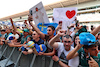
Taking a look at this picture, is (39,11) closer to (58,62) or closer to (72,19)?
(72,19)

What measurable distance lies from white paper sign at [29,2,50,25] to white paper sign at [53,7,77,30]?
49cm

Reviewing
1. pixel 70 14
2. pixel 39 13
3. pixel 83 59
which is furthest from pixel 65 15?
pixel 83 59

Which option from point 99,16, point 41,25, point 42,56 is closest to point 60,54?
point 42,56

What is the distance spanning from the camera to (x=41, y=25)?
2207 mm

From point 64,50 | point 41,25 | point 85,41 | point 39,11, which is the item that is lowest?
point 64,50

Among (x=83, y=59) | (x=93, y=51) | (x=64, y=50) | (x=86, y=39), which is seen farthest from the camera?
(x=64, y=50)

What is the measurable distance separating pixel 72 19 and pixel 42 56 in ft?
4.93

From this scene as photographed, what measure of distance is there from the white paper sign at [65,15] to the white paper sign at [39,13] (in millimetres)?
489

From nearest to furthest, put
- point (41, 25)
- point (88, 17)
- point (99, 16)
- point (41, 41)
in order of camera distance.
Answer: point (41, 41)
point (41, 25)
point (99, 16)
point (88, 17)

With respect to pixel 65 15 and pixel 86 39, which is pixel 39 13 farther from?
pixel 86 39

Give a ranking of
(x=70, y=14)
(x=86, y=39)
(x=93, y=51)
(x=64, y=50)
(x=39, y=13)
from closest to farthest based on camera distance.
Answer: (x=86, y=39) → (x=93, y=51) → (x=64, y=50) → (x=39, y=13) → (x=70, y=14)

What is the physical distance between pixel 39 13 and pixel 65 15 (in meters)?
0.85

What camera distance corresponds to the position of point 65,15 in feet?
7.56

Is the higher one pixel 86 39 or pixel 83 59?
pixel 86 39
